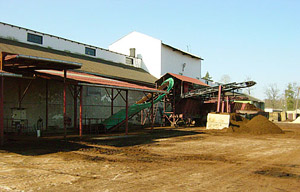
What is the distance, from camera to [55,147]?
1185 centimetres

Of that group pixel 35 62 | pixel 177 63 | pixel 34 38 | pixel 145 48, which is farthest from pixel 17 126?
pixel 177 63

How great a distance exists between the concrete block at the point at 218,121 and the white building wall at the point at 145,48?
11.9 meters

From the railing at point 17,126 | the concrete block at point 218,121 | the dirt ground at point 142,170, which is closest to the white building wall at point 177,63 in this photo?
the concrete block at point 218,121

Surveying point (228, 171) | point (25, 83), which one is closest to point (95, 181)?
point (228, 171)

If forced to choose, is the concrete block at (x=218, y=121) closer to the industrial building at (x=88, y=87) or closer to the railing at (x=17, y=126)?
the industrial building at (x=88, y=87)

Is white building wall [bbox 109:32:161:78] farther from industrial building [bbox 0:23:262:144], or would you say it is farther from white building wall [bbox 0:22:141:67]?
white building wall [bbox 0:22:141:67]

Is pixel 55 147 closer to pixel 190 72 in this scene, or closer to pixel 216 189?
pixel 216 189

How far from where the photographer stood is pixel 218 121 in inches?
873

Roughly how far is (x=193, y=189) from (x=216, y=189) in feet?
1.61

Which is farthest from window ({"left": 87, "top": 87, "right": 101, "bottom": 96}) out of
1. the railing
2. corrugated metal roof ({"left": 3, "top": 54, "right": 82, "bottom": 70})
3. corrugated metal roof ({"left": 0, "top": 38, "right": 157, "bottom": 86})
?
corrugated metal roof ({"left": 3, "top": 54, "right": 82, "bottom": 70})

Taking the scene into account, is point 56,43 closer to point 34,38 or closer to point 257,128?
point 34,38

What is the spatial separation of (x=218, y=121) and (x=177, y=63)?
16390 mm

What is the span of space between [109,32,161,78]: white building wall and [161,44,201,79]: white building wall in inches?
30.9

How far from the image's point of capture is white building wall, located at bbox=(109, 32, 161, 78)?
33.6 m
